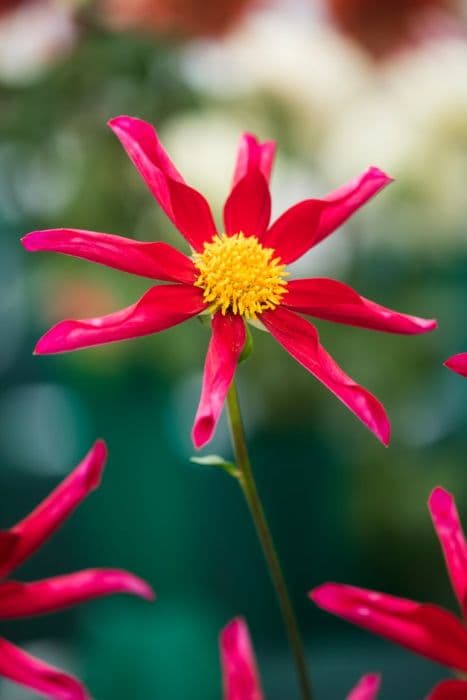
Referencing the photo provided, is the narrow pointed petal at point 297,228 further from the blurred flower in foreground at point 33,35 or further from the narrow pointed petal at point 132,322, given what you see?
the blurred flower in foreground at point 33,35

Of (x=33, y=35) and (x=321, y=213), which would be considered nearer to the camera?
(x=321, y=213)

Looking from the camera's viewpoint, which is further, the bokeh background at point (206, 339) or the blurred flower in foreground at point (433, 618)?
the bokeh background at point (206, 339)

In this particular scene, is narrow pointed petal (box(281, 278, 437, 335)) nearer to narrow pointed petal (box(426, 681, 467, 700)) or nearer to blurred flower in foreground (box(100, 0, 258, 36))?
narrow pointed petal (box(426, 681, 467, 700))

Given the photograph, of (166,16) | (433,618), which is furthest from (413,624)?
(166,16)

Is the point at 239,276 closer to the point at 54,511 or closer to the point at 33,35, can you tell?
the point at 54,511

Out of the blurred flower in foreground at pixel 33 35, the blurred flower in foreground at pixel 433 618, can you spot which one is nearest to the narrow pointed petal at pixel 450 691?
Result: the blurred flower in foreground at pixel 433 618

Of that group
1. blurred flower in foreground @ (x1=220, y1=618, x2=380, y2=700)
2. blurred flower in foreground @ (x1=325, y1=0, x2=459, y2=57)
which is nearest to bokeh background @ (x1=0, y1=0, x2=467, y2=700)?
blurred flower in foreground @ (x1=325, y1=0, x2=459, y2=57)

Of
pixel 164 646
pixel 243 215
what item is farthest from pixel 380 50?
pixel 243 215
